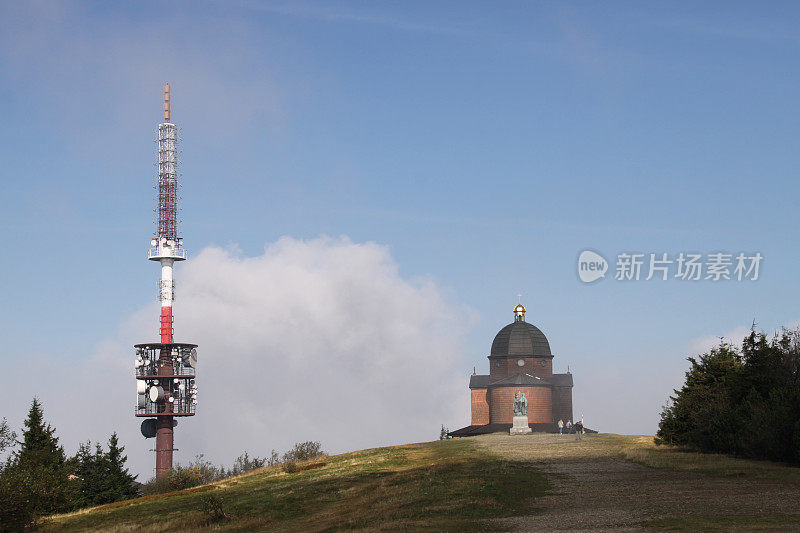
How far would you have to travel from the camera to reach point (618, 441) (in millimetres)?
57906

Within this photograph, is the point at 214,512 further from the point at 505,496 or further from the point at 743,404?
the point at 743,404

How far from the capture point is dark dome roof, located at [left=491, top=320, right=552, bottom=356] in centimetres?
11856

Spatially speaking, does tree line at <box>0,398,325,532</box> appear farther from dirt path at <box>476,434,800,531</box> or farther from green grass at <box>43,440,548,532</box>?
dirt path at <box>476,434,800,531</box>

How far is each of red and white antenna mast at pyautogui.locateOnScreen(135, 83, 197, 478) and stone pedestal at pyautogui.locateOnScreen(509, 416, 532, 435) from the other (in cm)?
4927

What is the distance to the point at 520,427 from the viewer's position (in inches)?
3123

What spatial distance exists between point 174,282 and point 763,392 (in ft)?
279

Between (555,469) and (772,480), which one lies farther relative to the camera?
(555,469)

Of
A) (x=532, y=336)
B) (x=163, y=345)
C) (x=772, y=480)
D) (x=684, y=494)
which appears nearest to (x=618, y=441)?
(x=772, y=480)

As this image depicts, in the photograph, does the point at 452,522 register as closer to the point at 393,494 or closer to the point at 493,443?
the point at 393,494

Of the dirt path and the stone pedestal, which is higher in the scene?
the dirt path

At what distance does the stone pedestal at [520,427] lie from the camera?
257ft

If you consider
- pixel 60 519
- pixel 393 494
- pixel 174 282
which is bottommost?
pixel 60 519

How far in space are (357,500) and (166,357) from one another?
81.1 m

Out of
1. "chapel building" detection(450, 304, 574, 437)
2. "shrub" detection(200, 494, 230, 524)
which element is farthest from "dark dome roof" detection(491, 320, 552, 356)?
"shrub" detection(200, 494, 230, 524)
